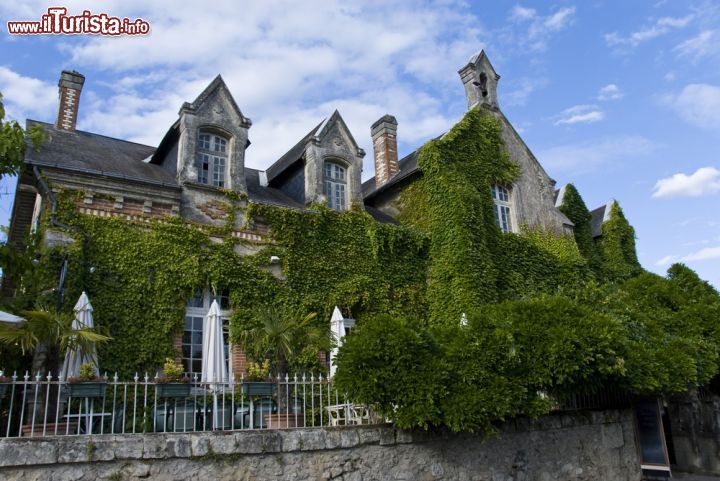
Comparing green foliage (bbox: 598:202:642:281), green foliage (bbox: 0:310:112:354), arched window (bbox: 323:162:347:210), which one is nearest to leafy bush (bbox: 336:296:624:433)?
green foliage (bbox: 0:310:112:354)

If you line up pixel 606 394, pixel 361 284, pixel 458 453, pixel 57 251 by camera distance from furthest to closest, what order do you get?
pixel 361 284 < pixel 606 394 < pixel 57 251 < pixel 458 453

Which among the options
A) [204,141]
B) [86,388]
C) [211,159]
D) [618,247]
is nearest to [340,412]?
[86,388]

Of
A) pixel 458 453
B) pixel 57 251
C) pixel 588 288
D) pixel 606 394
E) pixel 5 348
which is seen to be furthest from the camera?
pixel 588 288

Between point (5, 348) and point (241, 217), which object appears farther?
point (241, 217)

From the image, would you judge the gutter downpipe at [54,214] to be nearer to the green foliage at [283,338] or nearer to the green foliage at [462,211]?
the green foliage at [283,338]

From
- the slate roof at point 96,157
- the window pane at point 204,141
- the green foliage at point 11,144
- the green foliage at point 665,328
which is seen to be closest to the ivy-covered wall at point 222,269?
the slate roof at point 96,157

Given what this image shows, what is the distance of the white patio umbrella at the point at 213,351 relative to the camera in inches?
428

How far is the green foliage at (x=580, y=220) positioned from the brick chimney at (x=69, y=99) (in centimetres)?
1743

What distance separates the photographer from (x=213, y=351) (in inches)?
440

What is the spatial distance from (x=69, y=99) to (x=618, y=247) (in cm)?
2028

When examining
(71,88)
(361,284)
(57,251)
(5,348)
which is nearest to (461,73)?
(361,284)

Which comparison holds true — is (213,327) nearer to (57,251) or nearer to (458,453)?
(57,251)

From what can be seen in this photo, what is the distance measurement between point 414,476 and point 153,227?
7678 mm

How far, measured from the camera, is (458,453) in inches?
344
